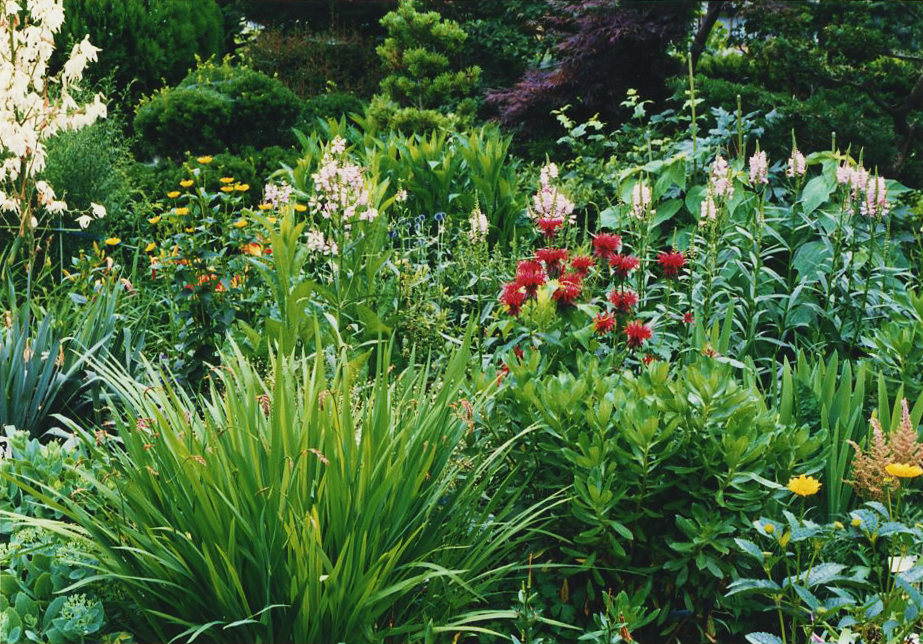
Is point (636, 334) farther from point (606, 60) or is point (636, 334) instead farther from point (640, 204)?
point (606, 60)

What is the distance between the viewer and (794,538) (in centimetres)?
221

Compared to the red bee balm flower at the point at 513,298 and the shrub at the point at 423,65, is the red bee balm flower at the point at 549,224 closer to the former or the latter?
the red bee balm flower at the point at 513,298

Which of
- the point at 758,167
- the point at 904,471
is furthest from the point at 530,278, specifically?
the point at 758,167

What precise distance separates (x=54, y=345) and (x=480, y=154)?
346 centimetres

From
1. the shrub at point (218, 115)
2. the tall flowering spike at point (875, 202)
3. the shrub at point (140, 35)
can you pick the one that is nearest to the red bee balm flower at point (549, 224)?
the tall flowering spike at point (875, 202)

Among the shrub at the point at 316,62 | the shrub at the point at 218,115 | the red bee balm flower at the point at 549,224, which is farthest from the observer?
the shrub at the point at 316,62

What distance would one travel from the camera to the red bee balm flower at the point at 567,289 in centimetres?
321

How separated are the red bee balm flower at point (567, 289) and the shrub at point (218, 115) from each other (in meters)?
6.24

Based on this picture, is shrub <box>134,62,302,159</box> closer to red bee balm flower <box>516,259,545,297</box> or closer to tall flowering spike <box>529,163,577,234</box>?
tall flowering spike <box>529,163,577,234</box>

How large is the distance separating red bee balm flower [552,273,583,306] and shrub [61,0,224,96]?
7.76 meters

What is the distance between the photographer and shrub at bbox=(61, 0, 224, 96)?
1032cm

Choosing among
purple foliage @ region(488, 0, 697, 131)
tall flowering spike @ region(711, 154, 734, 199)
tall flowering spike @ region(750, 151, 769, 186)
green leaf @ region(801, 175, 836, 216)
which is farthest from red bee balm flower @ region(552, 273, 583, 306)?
purple foliage @ region(488, 0, 697, 131)

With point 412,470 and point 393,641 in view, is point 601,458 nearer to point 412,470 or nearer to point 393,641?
point 412,470

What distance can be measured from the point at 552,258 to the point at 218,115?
6193mm
